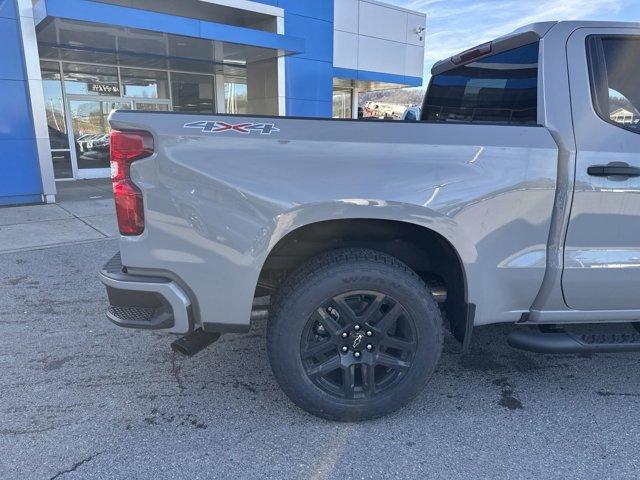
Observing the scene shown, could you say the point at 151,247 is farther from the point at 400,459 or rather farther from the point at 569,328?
the point at 569,328

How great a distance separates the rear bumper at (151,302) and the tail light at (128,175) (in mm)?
253

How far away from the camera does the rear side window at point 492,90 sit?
2742mm

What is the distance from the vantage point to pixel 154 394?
2971 millimetres

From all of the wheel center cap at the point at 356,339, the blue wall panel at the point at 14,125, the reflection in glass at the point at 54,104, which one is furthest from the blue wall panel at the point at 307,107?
the wheel center cap at the point at 356,339

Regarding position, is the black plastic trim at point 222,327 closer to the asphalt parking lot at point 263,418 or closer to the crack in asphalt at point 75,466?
the asphalt parking lot at point 263,418

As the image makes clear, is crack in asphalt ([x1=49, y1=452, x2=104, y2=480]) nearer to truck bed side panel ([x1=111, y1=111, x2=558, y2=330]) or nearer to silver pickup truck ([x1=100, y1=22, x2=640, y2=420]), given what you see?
silver pickup truck ([x1=100, y1=22, x2=640, y2=420])

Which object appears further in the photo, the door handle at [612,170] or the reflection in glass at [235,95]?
the reflection in glass at [235,95]

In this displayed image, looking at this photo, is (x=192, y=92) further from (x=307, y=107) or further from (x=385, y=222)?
(x=385, y=222)

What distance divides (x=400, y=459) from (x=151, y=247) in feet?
5.41

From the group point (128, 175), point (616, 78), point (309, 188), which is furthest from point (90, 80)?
point (616, 78)

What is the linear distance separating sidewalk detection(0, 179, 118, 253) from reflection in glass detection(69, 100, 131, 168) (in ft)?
10.8

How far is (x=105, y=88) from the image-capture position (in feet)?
45.6

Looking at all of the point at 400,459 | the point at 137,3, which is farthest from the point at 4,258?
the point at 137,3

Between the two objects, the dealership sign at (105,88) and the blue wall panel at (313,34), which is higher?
the blue wall panel at (313,34)
